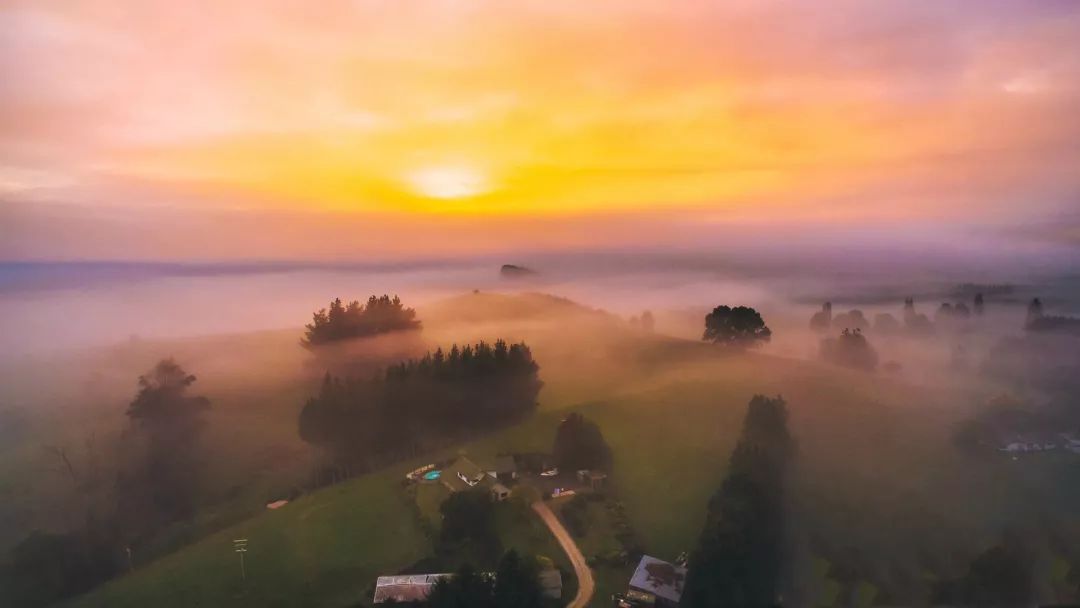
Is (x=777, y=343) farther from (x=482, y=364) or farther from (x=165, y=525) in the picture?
(x=165, y=525)

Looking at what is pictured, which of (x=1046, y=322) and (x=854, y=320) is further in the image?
(x=854, y=320)

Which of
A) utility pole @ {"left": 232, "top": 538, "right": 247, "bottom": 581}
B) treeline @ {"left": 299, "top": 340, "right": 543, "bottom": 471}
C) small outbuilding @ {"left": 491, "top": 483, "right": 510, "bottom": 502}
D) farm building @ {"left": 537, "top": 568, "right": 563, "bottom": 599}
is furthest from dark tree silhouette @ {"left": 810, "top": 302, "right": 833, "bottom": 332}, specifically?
utility pole @ {"left": 232, "top": 538, "right": 247, "bottom": 581}

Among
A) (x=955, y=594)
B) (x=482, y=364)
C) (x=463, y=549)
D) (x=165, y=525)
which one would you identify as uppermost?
(x=482, y=364)

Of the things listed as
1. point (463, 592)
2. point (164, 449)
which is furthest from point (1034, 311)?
point (164, 449)

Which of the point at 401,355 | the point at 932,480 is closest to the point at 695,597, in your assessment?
the point at 932,480

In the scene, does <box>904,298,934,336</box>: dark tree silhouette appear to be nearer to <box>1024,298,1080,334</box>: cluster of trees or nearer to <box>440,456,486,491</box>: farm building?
<box>1024,298,1080,334</box>: cluster of trees

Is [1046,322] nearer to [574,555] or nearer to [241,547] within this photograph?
[574,555]
